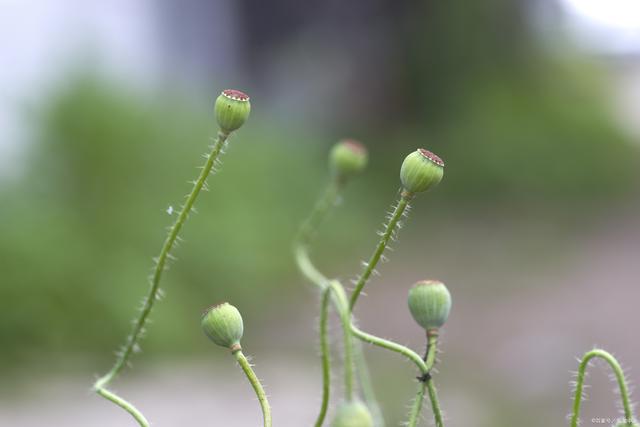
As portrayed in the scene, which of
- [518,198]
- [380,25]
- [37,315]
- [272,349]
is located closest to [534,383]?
[272,349]

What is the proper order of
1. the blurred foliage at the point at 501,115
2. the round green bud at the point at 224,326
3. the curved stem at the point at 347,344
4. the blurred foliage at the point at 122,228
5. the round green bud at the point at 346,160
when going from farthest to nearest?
the blurred foliage at the point at 501,115
the blurred foliage at the point at 122,228
the round green bud at the point at 346,160
the round green bud at the point at 224,326
the curved stem at the point at 347,344

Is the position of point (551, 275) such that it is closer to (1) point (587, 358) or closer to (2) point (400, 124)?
(2) point (400, 124)

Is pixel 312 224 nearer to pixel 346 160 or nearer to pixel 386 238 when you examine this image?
pixel 346 160

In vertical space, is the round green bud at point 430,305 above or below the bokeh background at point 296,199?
below

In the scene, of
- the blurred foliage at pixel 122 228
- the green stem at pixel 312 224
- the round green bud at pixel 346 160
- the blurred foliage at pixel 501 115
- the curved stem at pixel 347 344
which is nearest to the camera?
the curved stem at pixel 347 344

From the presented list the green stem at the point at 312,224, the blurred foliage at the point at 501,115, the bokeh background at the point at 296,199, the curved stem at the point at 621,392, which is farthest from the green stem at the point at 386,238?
the blurred foliage at the point at 501,115

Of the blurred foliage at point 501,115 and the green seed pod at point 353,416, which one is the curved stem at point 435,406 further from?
the blurred foliage at point 501,115
